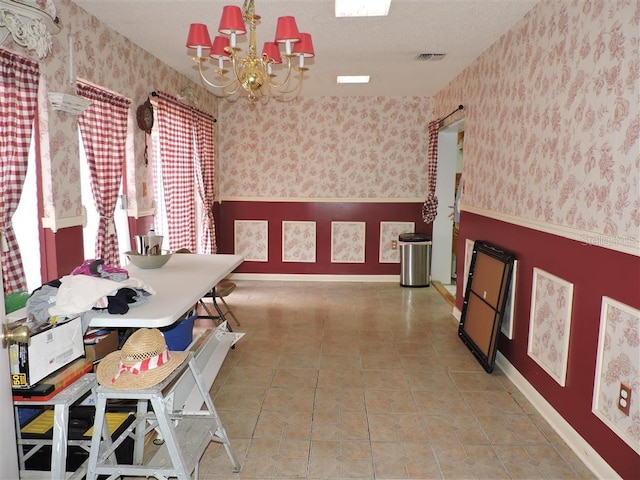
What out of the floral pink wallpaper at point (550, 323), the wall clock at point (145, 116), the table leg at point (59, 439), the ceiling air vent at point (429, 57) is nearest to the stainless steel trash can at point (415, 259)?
the ceiling air vent at point (429, 57)

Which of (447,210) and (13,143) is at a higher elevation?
(13,143)

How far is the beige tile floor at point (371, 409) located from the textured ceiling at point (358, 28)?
258 cm

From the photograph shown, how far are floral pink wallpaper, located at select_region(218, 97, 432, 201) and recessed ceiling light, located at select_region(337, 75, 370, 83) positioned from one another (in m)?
1.02

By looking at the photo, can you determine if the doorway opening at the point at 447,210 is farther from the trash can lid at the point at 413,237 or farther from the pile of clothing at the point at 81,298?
the pile of clothing at the point at 81,298

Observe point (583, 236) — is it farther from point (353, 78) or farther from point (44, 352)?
point (353, 78)

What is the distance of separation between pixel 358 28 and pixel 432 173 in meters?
2.91

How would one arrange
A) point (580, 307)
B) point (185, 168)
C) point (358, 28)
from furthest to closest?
point (185, 168) < point (358, 28) < point (580, 307)

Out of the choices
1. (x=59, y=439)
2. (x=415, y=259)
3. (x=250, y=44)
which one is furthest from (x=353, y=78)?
(x=59, y=439)

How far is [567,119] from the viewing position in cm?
271

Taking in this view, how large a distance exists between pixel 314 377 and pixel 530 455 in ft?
4.98

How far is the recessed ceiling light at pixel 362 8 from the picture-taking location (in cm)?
304

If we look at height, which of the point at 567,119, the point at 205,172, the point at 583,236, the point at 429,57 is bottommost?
the point at 583,236

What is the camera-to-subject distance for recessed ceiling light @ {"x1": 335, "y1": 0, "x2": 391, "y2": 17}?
9.99 feet

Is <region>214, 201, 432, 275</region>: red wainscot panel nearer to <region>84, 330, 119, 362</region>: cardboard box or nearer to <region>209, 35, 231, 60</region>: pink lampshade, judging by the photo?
<region>209, 35, 231, 60</region>: pink lampshade
